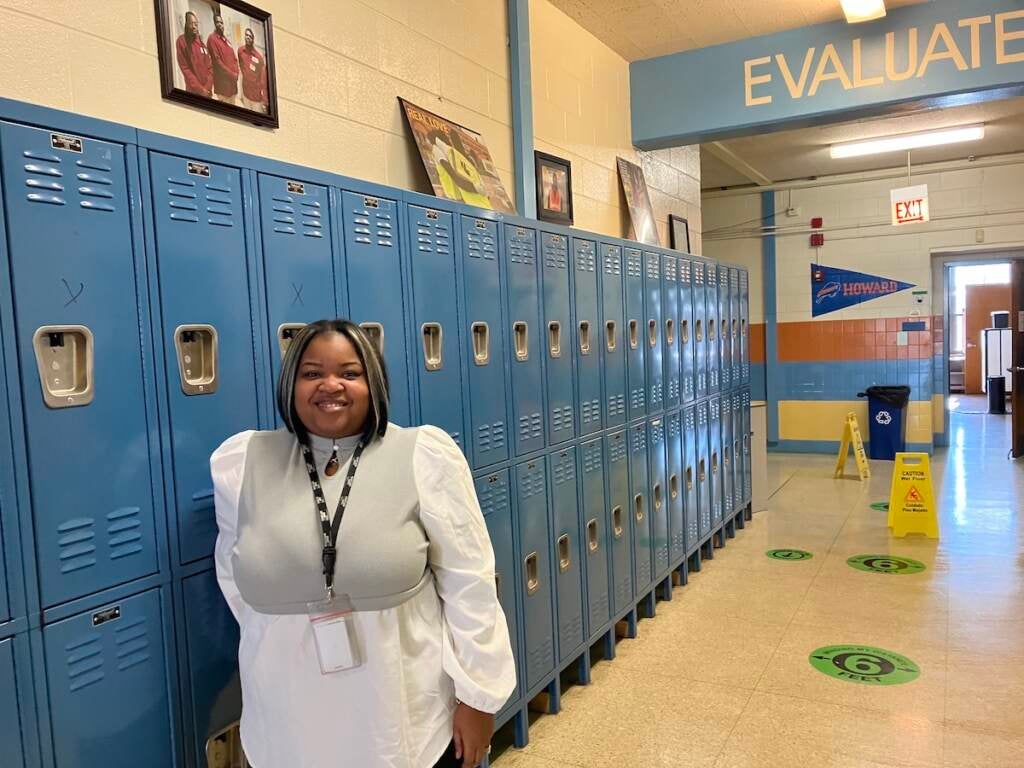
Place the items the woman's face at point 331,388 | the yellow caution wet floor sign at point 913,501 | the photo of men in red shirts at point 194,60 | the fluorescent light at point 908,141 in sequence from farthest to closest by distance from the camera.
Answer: the fluorescent light at point 908,141
the yellow caution wet floor sign at point 913,501
the photo of men in red shirts at point 194,60
the woman's face at point 331,388

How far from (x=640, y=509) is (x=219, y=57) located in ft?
9.33

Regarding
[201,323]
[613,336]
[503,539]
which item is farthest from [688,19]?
[201,323]

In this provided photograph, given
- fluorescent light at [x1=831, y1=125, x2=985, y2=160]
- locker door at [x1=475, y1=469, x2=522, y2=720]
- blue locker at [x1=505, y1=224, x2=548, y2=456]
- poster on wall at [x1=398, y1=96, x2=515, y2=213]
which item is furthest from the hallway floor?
fluorescent light at [x1=831, y1=125, x2=985, y2=160]

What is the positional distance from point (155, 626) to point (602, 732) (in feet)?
6.37

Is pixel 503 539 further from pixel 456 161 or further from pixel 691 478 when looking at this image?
pixel 691 478

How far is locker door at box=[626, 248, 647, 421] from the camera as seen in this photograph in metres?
3.92

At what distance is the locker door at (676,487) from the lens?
4422mm

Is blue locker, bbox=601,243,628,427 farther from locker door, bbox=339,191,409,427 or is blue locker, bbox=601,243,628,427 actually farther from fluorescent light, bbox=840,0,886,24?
fluorescent light, bbox=840,0,886,24

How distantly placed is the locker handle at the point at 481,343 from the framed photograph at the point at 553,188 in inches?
54.7

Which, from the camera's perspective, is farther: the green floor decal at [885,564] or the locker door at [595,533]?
the green floor decal at [885,564]

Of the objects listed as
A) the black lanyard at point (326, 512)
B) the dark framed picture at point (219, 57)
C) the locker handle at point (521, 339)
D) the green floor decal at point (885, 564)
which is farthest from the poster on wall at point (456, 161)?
the green floor decal at point (885, 564)

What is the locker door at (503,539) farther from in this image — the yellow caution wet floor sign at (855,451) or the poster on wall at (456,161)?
the yellow caution wet floor sign at (855,451)

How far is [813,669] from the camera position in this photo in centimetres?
337

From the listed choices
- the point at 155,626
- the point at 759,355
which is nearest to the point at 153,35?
the point at 155,626
